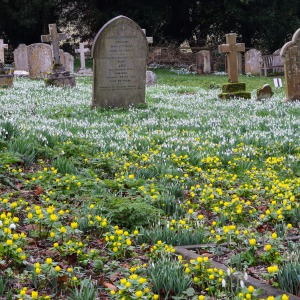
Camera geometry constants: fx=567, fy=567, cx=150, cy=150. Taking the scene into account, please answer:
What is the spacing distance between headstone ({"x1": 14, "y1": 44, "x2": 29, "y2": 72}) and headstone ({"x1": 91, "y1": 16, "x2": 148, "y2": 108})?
61.4 ft

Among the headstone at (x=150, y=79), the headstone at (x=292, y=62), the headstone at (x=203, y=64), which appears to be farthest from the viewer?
the headstone at (x=203, y=64)

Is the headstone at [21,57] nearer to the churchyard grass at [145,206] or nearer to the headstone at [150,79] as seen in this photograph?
the headstone at [150,79]

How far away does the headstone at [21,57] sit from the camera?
100.0 feet

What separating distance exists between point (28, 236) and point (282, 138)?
5.40 metres

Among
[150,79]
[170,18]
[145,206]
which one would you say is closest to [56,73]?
[150,79]

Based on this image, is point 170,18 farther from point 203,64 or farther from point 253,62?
point 253,62

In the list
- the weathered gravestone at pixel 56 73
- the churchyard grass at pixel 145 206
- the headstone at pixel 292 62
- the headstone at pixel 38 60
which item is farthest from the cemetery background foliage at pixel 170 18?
the churchyard grass at pixel 145 206

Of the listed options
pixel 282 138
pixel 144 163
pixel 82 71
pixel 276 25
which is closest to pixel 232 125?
pixel 282 138

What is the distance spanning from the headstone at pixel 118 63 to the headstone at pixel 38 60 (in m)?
13.8

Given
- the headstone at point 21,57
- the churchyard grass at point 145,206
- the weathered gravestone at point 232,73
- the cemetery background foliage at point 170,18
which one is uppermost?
the cemetery background foliage at point 170,18

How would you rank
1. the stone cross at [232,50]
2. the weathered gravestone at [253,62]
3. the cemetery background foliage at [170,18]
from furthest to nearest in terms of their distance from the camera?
the cemetery background foliage at [170,18], the weathered gravestone at [253,62], the stone cross at [232,50]

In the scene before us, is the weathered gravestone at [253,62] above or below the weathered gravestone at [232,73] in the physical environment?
above

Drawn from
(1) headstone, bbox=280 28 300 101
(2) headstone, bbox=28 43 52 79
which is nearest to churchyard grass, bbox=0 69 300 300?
(1) headstone, bbox=280 28 300 101

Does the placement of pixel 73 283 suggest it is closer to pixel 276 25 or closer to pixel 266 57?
pixel 266 57
